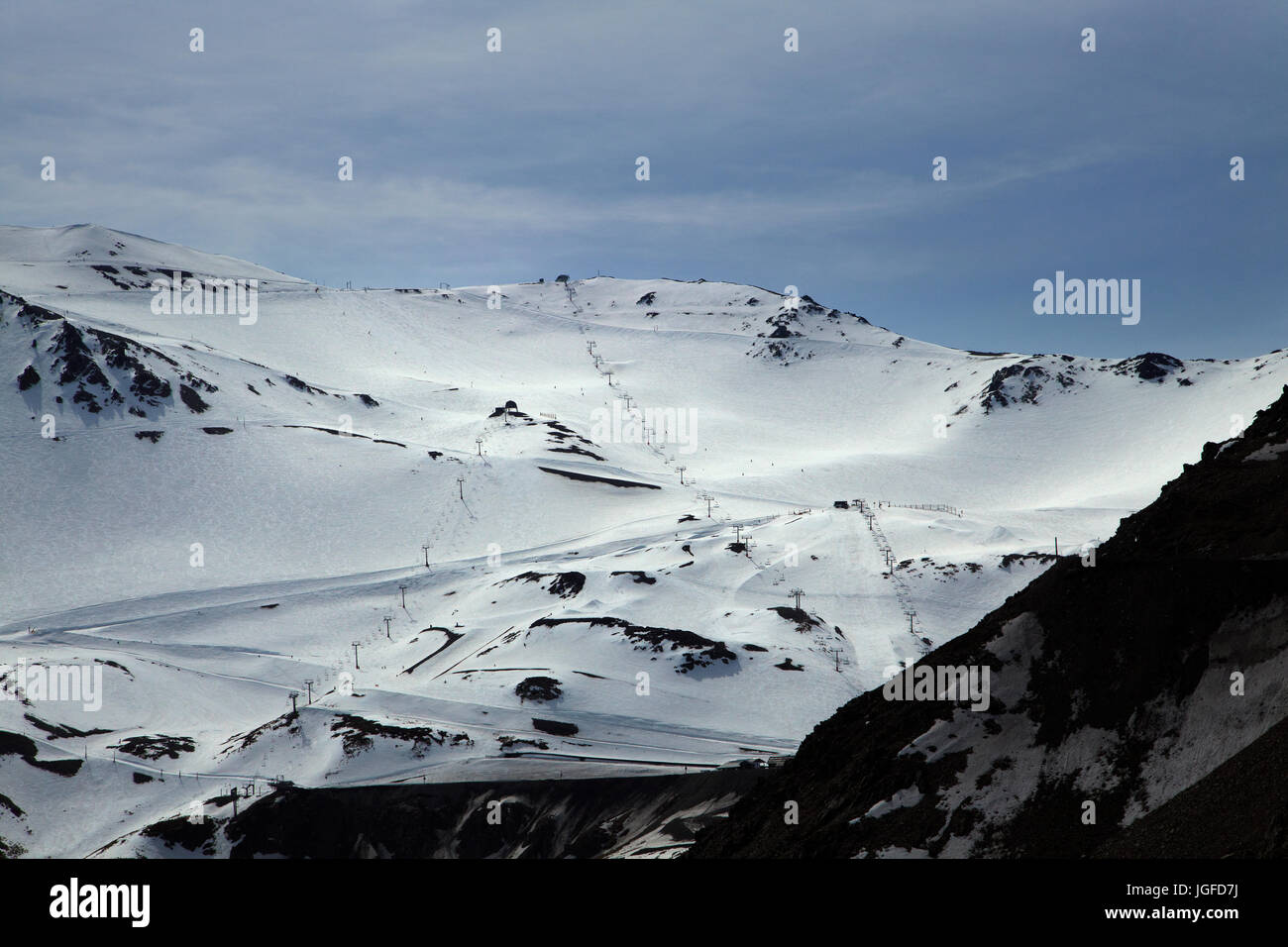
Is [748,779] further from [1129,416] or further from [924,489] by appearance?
[1129,416]

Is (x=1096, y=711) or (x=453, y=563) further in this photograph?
(x=453, y=563)

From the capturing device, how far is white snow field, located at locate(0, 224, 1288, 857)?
81.6 metres

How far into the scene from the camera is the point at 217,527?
144 m

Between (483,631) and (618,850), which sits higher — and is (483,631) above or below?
above

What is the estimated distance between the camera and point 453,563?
132 metres

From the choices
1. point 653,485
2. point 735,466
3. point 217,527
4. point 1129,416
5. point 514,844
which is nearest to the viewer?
point 514,844

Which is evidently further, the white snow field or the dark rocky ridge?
the white snow field

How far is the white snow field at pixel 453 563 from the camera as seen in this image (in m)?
81.6

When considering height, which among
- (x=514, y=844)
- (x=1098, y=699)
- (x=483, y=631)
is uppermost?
(x=1098, y=699)

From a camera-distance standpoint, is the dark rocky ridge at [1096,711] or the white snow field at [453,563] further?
the white snow field at [453,563]

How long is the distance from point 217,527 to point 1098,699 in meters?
134

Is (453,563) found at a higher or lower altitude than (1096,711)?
lower

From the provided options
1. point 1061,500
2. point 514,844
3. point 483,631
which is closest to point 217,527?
point 483,631
